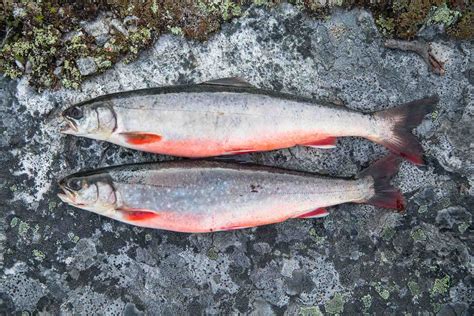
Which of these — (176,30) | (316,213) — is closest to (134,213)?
(316,213)

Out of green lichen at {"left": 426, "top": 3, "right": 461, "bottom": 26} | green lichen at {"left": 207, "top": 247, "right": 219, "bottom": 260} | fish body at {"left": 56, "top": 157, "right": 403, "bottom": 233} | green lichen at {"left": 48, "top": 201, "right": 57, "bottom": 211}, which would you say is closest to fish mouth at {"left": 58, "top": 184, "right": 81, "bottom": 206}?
fish body at {"left": 56, "top": 157, "right": 403, "bottom": 233}

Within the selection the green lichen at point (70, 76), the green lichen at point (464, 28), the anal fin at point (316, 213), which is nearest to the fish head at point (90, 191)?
the green lichen at point (70, 76)

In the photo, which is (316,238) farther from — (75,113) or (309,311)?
(75,113)

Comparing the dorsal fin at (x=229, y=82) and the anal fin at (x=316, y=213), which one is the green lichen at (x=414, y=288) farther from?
the dorsal fin at (x=229, y=82)

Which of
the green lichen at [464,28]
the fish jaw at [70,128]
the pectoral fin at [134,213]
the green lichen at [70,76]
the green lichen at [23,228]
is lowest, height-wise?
the green lichen at [23,228]

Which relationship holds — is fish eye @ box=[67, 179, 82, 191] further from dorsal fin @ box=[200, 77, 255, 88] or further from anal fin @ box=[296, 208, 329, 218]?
anal fin @ box=[296, 208, 329, 218]

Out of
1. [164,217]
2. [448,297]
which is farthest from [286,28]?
[448,297]
